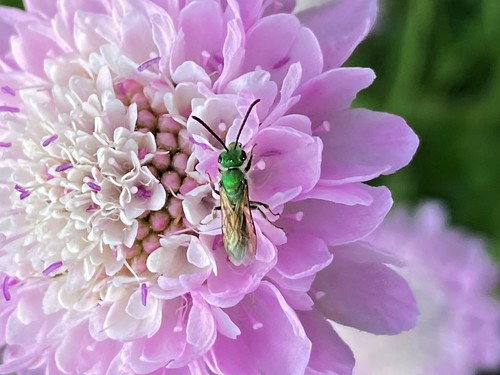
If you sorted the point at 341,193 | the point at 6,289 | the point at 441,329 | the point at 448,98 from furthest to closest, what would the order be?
the point at 448,98
the point at 441,329
the point at 6,289
the point at 341,193

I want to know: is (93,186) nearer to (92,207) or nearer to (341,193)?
(92,207)

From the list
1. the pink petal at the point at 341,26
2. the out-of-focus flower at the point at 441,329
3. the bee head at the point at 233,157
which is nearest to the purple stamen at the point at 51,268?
the bee head at the point at 233,157

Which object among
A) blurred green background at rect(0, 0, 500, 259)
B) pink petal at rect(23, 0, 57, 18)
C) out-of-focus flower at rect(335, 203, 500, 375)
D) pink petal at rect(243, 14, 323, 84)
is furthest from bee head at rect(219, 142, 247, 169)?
blurred green background at rect(0, 0, 500, 259)

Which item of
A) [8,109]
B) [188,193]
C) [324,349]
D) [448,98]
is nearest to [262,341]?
[324,349]

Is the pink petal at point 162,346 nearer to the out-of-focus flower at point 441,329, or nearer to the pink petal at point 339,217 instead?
the pink petal at point 339,217

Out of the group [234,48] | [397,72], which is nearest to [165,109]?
[234,48]

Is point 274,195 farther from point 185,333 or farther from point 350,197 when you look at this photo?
point 185,333
